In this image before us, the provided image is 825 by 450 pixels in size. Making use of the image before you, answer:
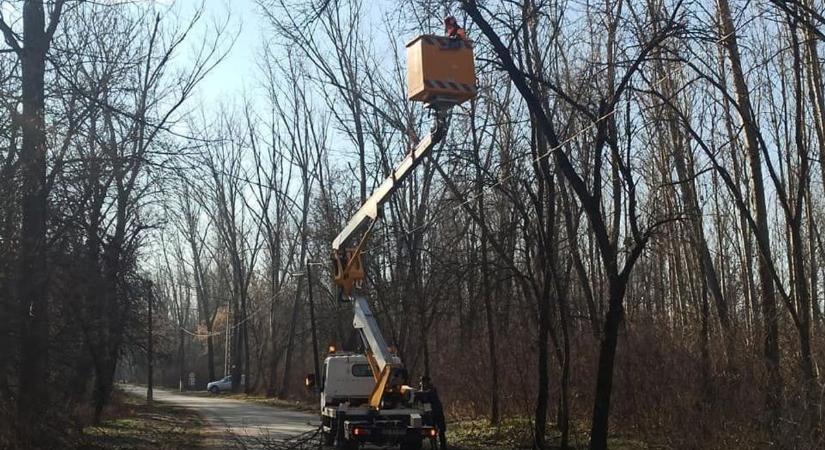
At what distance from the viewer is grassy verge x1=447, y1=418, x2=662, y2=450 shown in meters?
16.8

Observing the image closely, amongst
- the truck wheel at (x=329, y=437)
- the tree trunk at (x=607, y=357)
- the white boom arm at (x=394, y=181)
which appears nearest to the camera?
the white boom arm at (x=394, y=181)

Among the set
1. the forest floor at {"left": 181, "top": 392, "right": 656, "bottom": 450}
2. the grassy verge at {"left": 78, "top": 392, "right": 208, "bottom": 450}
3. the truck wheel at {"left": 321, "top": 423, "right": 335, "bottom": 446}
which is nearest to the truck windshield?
the truck wheel at {"left": 321, "top": 423, "right": 335, "bottom": 446}

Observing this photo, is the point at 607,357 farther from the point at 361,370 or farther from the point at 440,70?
the point at 361,370

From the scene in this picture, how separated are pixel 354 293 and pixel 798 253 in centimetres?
855

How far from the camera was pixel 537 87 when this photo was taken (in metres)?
16.4

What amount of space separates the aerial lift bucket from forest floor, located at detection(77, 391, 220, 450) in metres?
10.3

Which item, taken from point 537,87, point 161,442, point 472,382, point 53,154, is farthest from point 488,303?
point 53,154

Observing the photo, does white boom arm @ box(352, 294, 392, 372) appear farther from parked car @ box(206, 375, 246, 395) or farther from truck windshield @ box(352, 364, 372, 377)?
parked car @ box(206, 375, 246, 395)

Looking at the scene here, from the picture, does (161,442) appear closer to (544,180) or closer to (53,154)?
(53,154)

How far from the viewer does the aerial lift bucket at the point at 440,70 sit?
36.1 feet

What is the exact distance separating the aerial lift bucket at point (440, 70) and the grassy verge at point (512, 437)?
8449 millimetres

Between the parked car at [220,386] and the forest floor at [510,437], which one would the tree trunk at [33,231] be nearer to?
the forest floor at [510,437]

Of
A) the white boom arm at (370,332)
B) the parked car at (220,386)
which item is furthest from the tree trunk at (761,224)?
the parked car at (220,386)

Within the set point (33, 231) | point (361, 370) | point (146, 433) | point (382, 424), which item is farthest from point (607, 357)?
point (146, 433)
